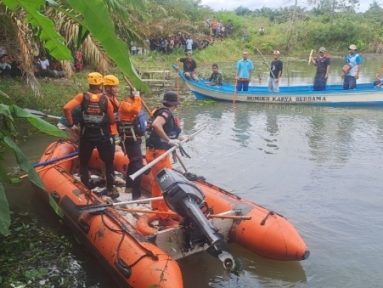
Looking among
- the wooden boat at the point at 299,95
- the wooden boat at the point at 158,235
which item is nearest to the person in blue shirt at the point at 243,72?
the wooden boat at the point at 299,95

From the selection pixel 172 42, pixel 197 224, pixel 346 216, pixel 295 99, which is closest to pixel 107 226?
pixel 197 224

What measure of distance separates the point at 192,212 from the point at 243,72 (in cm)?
1267

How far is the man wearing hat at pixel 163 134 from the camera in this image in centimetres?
579

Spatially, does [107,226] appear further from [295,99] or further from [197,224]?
[295,99]

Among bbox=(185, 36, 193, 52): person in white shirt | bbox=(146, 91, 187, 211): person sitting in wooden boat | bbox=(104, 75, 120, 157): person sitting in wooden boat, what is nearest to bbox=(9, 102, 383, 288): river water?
bbox=(146, 91, 187, 211): person sitting in wooden boat

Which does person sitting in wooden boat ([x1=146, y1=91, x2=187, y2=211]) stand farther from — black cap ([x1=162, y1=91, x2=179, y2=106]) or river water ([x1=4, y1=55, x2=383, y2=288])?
river water ([x1=4, y1=55, x2=383, y2=288])

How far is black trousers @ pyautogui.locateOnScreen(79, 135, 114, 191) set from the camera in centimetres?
632

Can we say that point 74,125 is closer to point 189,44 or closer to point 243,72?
point 243,72

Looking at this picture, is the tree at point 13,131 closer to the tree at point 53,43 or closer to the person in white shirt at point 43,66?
the tree at point 53,43

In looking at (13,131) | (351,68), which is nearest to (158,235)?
(13,131)

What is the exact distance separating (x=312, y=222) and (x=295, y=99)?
9.81 metres

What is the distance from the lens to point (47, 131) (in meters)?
1.35

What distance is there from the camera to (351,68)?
16.0 m

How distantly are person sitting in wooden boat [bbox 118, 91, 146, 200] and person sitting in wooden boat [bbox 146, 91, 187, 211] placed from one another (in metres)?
0.50
